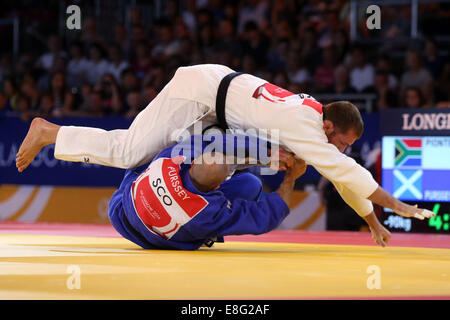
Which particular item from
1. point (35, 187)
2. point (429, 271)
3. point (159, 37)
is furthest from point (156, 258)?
point (159, 37)

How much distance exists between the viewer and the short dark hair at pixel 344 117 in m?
3.80

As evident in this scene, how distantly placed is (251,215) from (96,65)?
23.1 ft

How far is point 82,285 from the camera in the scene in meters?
2.31

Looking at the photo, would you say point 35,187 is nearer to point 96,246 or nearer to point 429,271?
point 96,246

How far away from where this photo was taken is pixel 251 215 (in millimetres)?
3574

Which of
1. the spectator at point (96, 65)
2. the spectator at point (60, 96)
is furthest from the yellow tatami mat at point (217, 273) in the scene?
the spectator at point (96, 65)

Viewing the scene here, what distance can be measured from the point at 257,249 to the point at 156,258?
929 millimetres

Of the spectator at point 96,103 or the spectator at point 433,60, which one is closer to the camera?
the spectator at point 433,60

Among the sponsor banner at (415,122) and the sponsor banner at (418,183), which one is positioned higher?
the sponsor banner at (415,122)

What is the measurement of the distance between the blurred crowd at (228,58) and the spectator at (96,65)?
13mm

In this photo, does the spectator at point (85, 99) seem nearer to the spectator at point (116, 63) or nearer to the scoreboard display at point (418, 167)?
the spectator at point (116, 63)

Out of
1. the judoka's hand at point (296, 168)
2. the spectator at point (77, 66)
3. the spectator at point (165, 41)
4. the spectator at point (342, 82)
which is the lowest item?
the judoka's hand at point (296, 168)

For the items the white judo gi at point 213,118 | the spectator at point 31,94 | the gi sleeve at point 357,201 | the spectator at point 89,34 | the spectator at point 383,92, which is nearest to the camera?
the white judo gi at point 213,118

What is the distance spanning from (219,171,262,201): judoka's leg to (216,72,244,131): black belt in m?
0.38
